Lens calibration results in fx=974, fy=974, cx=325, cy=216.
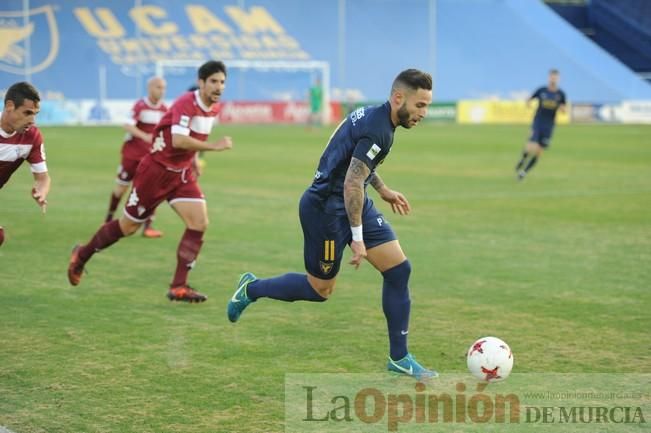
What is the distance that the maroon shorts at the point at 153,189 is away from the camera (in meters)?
9.46

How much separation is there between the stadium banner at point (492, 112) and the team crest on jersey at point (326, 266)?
4630 centimetres

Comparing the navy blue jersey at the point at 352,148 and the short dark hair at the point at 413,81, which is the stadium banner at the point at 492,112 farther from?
the short dark hair at the point at 413,81

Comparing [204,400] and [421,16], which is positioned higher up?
[421,16]

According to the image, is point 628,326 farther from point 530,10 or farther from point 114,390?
point 530,10

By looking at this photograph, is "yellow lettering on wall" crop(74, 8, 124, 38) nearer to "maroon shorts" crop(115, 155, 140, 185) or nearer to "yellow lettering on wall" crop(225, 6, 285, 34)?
"yellow lettering on wall" crop(225, 6, 285, 34)

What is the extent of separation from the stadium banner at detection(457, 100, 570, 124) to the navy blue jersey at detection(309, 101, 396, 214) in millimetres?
46359

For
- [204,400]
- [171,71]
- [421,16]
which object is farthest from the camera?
[421,16]

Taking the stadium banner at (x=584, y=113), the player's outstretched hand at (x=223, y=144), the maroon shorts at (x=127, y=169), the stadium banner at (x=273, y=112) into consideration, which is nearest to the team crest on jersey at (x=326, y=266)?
the player's outstretched hand at (x=223, y=144)

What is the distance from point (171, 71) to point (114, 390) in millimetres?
47955

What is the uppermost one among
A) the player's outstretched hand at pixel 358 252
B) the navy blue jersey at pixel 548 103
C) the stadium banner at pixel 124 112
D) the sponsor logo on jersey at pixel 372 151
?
the stadium banner at pixel 124 112

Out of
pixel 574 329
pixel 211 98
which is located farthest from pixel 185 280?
pixel 574 329

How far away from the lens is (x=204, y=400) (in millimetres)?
6051

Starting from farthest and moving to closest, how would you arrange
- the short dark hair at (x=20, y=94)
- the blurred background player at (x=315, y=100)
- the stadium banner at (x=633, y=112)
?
the stadium banner at (x=633, y=112) < the blurred background player at (x=315, y=100) < the short dark hair at (x=20, y=94)

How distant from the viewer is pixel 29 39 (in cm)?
5106
